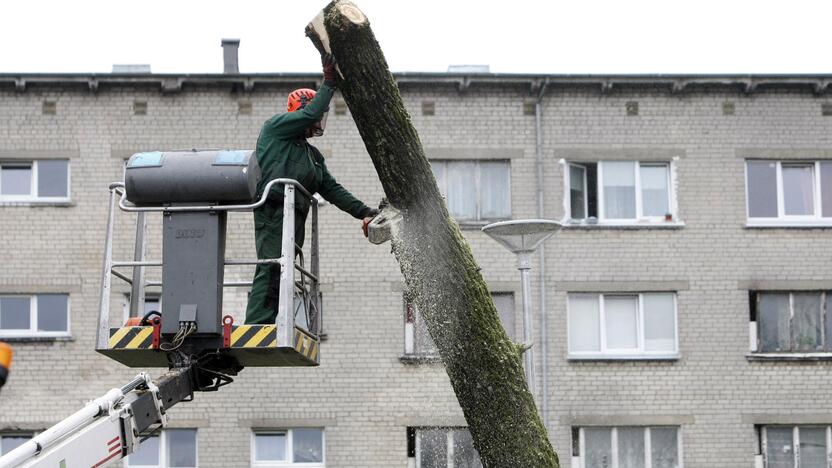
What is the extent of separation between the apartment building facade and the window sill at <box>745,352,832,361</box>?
1.4 inches

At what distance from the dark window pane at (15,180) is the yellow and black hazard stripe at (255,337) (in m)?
16.7

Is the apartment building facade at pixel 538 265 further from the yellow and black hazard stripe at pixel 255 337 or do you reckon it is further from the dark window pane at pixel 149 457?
the yellow and black hazard stripe at pixel 255 337

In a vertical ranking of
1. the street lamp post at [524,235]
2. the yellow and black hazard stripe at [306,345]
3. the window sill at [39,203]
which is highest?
the window sill at [39,203]

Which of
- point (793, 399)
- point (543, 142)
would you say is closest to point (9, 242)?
point (543, 142)

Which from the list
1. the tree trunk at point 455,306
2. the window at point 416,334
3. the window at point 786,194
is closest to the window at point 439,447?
the window at point 416,334

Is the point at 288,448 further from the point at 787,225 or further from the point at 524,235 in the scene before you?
the point at 787,225

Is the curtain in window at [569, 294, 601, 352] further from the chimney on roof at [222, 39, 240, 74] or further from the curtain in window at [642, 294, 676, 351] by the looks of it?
the chimney on roof at [222, 39, 240, 74]

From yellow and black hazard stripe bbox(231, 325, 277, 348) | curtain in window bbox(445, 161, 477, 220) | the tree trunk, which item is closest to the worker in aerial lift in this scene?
yellow and black hazard stripe bbox(231, 325, 277, 348)

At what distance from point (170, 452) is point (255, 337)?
1577 cm

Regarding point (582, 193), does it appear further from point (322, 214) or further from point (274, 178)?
point (274, 178)

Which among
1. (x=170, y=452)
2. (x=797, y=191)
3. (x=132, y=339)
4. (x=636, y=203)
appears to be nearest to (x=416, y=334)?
(x=636, y=203)

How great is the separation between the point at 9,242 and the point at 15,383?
2.41 metres

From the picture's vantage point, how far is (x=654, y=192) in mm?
24844

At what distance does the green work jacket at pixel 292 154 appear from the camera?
921 centimetres
